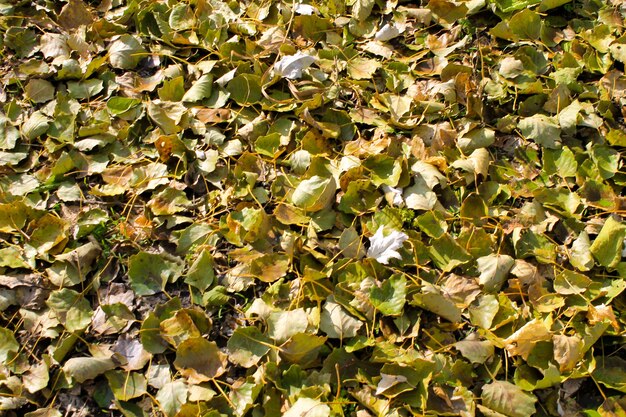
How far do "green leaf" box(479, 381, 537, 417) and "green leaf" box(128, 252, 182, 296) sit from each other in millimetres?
985

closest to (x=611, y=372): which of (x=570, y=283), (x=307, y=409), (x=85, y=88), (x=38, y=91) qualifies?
(x=570, y=283)

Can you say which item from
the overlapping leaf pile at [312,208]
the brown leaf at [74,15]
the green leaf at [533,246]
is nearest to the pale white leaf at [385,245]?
the overlapping leaf pile at [312,208]

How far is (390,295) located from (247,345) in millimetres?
441

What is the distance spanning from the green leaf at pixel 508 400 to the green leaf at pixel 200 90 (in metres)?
1.44

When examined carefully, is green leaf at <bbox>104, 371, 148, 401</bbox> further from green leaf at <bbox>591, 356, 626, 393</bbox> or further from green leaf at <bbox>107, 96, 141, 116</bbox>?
green leaf at <bbox>591, 356, 626, 393</bbox>

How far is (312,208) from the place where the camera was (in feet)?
6.76

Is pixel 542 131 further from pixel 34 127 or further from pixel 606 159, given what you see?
pixel 34 127

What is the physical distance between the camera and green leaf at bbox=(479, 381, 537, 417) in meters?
1.68

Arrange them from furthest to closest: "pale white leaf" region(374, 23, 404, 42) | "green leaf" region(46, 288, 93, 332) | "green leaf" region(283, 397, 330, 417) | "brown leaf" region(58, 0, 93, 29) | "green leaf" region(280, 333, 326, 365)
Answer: "brown leaf" region(58, 0, 93, 29) → "pale white leaf" region(374, 23, 404, 42) → "green leaf" region(46, 288, 93, 332) → "green leaf" region(280, 333, 326, 365) → "green leaf" region(283, 397, 330, 417)

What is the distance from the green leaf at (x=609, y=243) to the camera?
1929 mm

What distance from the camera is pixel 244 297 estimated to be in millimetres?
1953

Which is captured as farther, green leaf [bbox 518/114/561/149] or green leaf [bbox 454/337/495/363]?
green leaf [bbox 518/114/561/149]

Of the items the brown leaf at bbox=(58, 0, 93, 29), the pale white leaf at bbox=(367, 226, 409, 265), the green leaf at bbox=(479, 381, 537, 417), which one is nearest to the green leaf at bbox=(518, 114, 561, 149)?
the pale white leaf at bbox=(367, 226, 409, 265)

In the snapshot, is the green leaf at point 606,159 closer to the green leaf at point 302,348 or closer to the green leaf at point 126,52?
the green leaf at point 302,348
